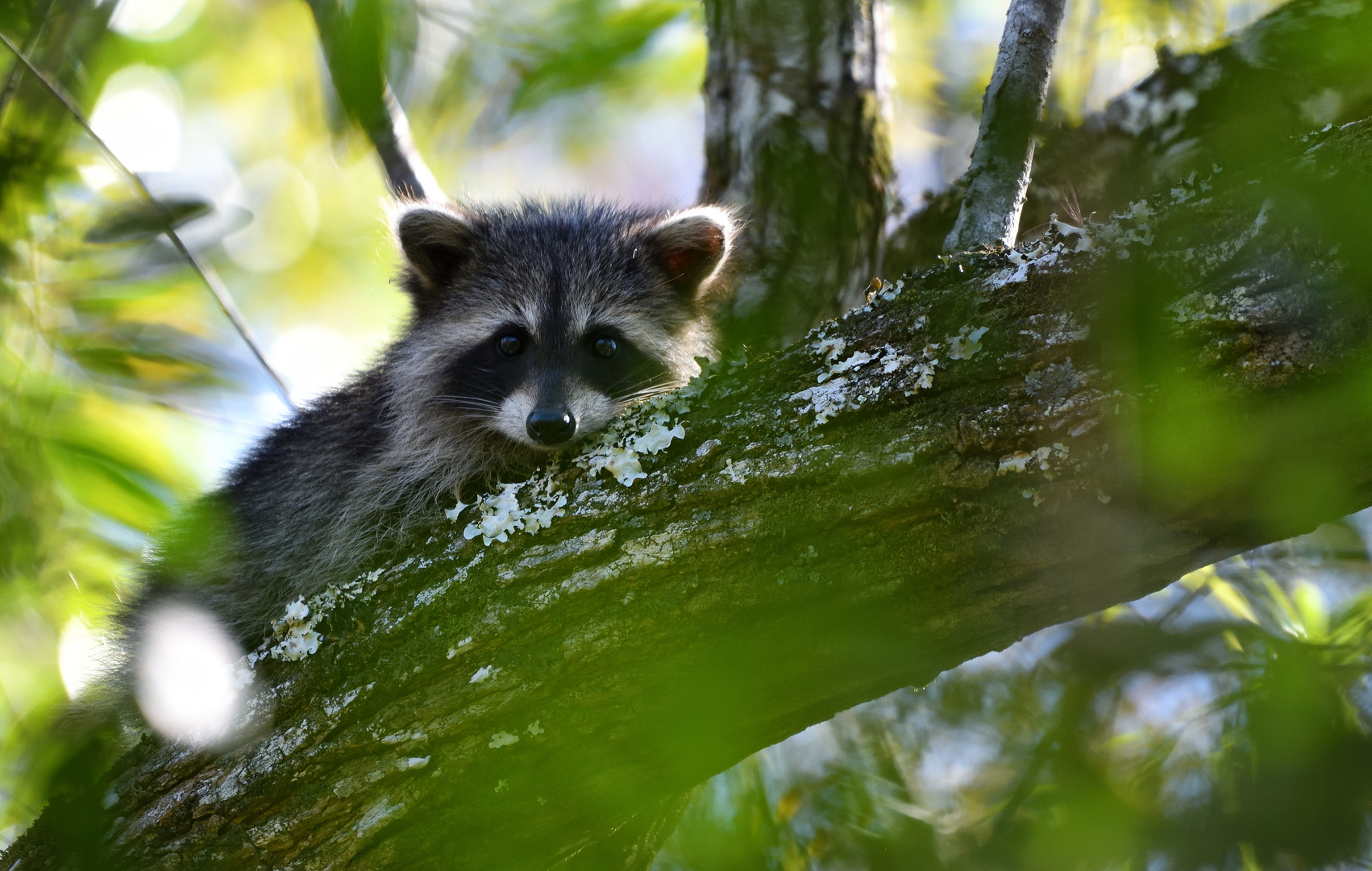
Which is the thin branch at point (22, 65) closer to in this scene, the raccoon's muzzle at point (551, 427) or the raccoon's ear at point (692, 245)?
the raccoon's muzzle at point (551, 427)

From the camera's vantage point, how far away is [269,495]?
138 inches

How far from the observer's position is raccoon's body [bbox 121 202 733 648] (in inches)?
128

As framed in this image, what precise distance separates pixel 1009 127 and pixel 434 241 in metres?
1.99

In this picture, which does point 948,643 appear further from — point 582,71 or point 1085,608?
point 582,71

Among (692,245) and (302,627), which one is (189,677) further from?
(692,245)

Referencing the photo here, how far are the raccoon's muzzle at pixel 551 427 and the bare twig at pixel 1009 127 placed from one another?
114 cm

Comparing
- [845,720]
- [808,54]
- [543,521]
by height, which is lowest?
[845,720]

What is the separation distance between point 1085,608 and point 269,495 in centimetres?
268

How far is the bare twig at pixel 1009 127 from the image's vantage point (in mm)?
2391

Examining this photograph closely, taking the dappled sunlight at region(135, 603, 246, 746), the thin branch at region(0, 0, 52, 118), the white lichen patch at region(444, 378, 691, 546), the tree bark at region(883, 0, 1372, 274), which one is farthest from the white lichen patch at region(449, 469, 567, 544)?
the tree bark at region(883, 0, 1372, 274)

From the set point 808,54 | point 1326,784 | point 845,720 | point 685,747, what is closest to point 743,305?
point 808,54

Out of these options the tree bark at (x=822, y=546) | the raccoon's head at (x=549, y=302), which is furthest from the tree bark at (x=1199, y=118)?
the raccoon's head at (x=549, y=302)

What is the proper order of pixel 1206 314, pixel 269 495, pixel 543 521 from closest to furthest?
pixel 1206 314
pixel 543 521
pixel 269 495

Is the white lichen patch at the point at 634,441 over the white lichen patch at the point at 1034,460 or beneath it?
over
